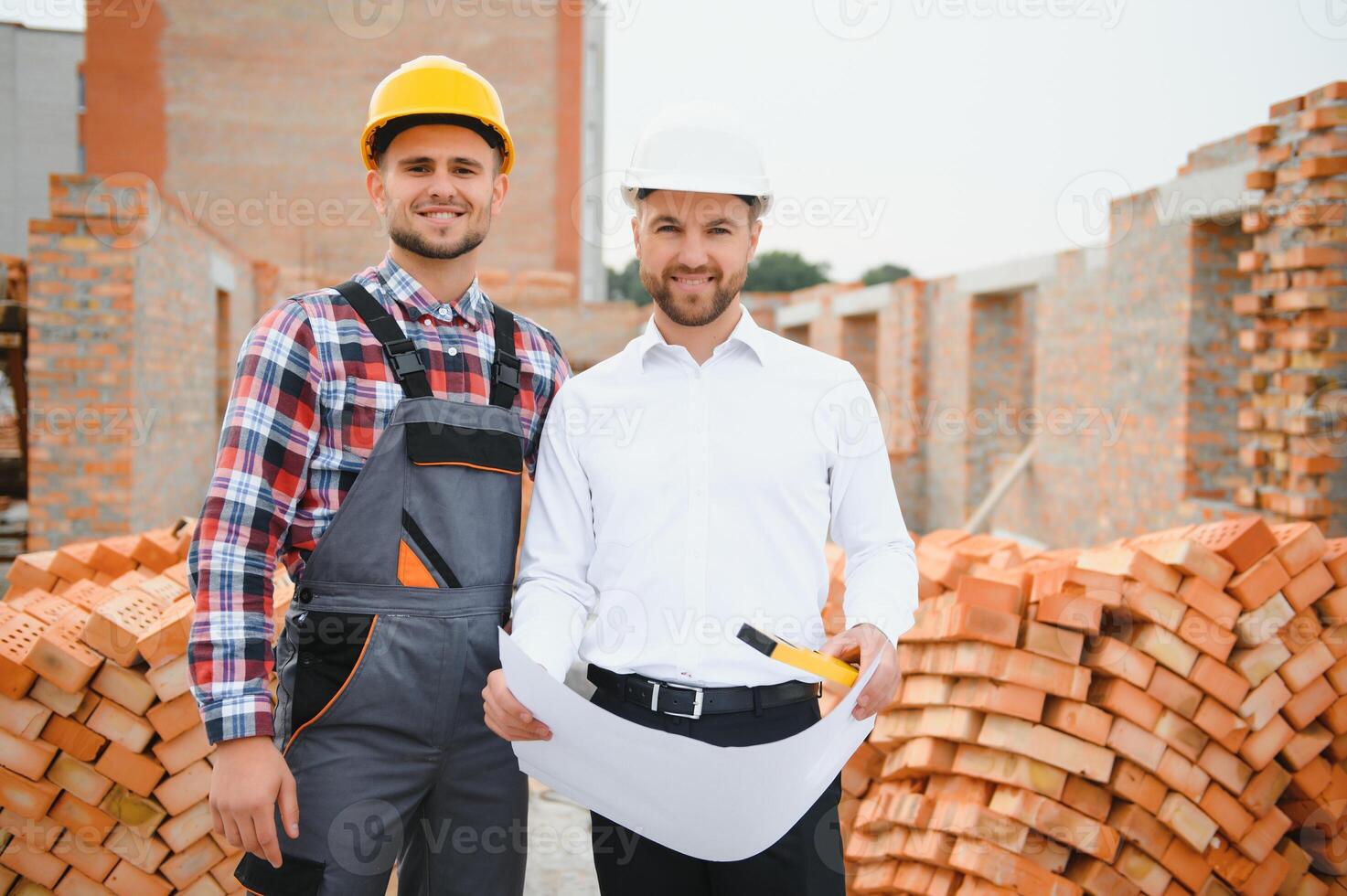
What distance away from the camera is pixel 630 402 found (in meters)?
2.13

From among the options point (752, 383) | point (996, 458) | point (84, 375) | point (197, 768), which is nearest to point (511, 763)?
point (752, 383)

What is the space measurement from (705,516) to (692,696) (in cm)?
36

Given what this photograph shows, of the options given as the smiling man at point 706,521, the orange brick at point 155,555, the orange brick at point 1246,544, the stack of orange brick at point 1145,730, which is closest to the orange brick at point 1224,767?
the stack of orange brick at point 1145,730

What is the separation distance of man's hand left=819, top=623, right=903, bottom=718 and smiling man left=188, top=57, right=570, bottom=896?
73 centimetres

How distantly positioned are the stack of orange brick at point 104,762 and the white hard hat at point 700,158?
215cm

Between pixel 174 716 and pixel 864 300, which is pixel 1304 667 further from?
pixel 864 300

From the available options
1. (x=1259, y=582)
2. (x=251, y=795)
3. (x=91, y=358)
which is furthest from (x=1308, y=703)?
(x=91, y=358)

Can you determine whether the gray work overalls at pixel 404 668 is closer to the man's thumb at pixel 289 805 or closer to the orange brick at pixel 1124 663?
the man's thumb at pixel 289 805

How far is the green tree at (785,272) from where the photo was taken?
162ft

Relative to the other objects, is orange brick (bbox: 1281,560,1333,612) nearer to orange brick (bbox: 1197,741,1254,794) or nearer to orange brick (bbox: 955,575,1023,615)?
orange brick (bbox: 1197,741,1254,794)

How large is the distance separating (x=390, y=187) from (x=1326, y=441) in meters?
5.72

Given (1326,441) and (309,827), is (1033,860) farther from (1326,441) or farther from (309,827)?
(1326,441)

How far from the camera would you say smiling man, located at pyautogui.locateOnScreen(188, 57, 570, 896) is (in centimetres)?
190

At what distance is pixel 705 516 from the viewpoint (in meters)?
2.02
